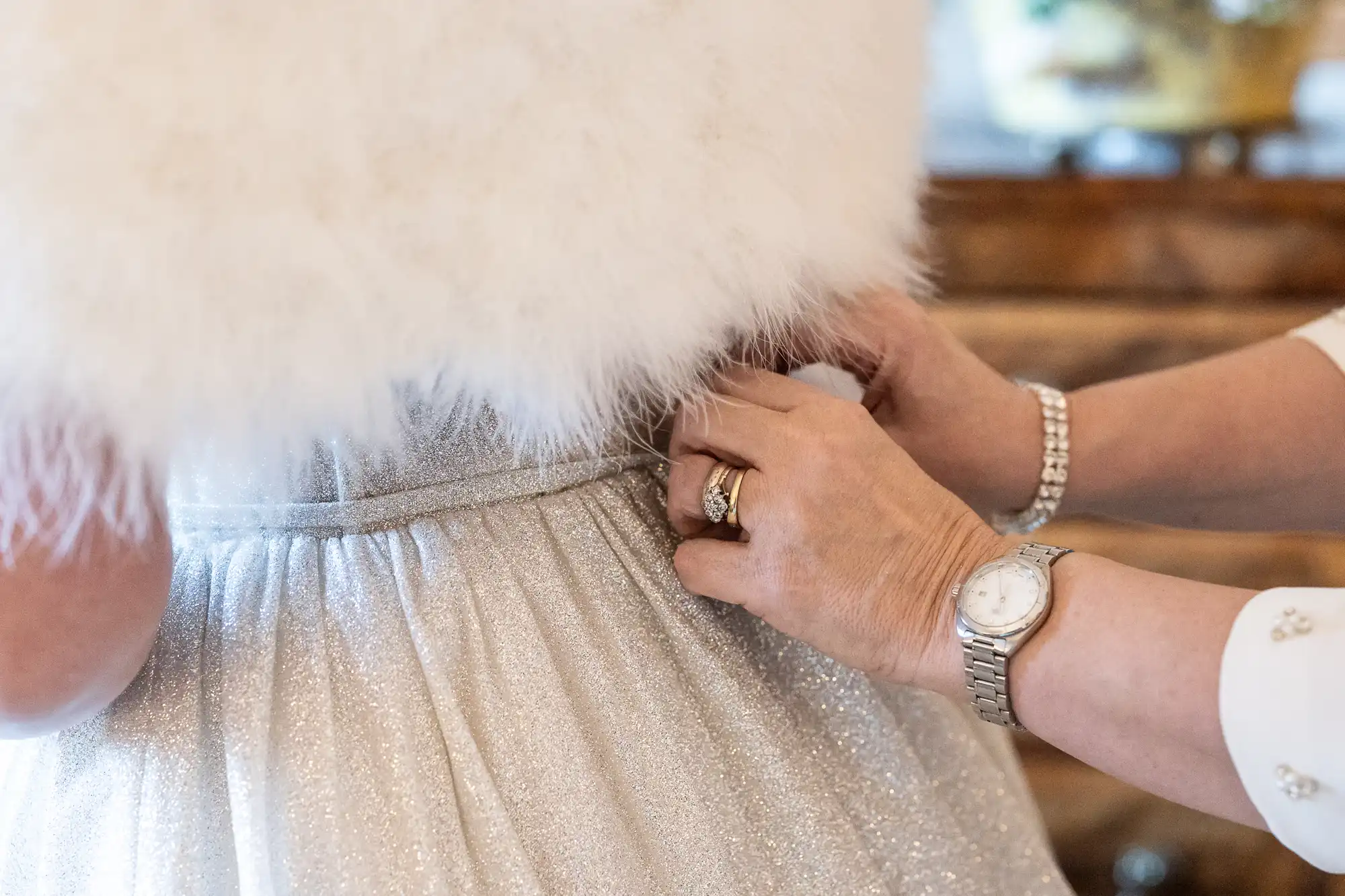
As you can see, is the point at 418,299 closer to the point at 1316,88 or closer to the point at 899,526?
the point at 899,526

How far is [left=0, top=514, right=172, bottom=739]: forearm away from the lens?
1.28ft

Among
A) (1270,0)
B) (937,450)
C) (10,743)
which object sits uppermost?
(1270,0)

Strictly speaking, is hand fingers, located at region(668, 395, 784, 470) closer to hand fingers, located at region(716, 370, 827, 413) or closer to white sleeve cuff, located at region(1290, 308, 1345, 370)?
hand fingers, located at region(716, 370, 827, 413)

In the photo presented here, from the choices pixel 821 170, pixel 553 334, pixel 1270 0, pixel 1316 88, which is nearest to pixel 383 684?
pixel 553 334

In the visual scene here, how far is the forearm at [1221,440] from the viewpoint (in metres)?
0.66

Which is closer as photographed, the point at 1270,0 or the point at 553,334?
the point at 553,334

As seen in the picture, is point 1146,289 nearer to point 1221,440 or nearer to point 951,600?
point 1221,440

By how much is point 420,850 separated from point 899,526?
24cm

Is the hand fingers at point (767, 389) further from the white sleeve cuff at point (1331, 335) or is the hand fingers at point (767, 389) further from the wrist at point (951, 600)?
the white sleeve cuff at point (1331, 335)

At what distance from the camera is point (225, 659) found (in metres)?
0.46

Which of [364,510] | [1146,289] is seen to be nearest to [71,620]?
[364,510]

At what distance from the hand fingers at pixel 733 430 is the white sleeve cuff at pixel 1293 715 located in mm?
200

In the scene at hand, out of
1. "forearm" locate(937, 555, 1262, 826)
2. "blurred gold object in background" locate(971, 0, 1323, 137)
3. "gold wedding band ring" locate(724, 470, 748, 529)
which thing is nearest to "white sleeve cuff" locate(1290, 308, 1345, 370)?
"forearm" locate(937, 555, 1262, 826)

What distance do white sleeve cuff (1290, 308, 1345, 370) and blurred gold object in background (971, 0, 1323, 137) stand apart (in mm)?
653
